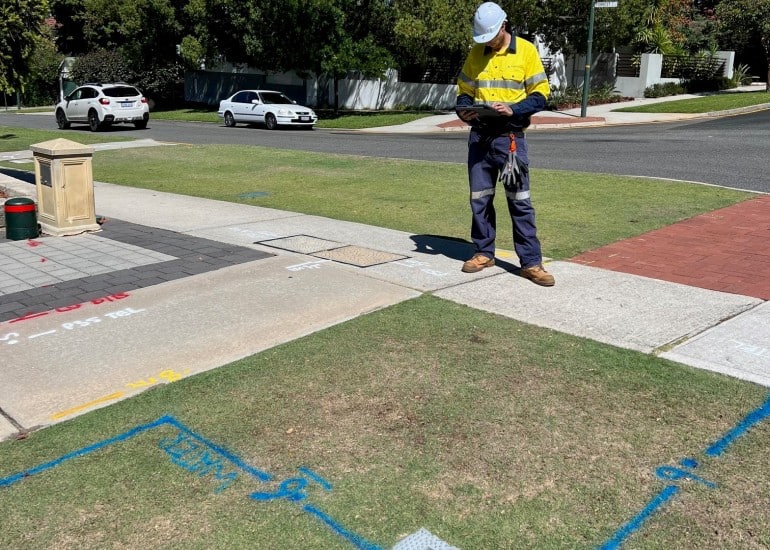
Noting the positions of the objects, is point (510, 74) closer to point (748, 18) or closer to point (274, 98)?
point (274, 98)

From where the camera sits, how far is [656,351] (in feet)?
15.4

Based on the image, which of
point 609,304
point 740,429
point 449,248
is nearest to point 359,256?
point 449,248

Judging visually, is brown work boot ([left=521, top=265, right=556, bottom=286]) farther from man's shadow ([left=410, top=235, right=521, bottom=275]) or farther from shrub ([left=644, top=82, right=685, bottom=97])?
shrub ([left=644, top=82, right=685, bottom=97])

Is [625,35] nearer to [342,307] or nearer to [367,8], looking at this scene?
[367,8]

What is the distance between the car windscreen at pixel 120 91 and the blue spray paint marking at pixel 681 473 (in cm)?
2765

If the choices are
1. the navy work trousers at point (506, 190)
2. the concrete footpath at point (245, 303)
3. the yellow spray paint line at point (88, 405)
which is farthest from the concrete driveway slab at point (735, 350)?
the yellow spray paint line at point (88, 405)

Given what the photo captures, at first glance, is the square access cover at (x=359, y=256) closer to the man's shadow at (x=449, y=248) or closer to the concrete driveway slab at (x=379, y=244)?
the concrete driveway slab at (x=379, y=244)

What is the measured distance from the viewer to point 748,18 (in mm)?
32719

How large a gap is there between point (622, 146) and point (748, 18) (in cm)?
1951

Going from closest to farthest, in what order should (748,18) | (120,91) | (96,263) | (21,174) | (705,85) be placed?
(96,263) < (21,174) < (120,91) < (748,18) < (705,85)

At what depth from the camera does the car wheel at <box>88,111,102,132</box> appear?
90.0ft

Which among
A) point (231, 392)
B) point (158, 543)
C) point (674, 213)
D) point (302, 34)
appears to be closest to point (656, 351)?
point (231, 392)

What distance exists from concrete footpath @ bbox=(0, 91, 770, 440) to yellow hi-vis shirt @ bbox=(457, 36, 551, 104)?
60.1 inches

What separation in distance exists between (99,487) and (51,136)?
23589 mm
